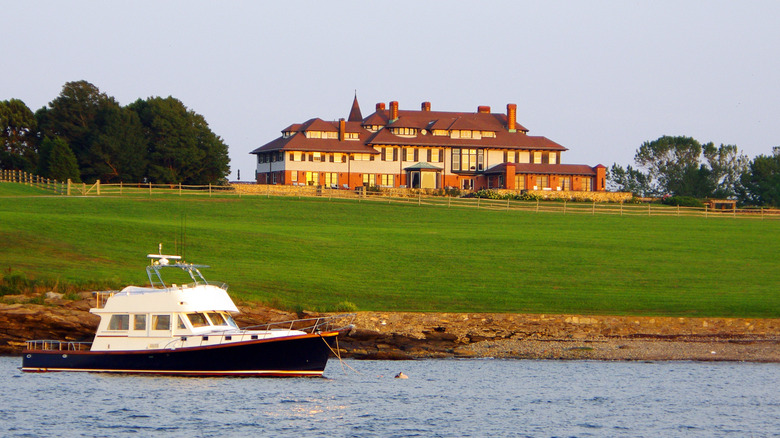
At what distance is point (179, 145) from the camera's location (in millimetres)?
109375

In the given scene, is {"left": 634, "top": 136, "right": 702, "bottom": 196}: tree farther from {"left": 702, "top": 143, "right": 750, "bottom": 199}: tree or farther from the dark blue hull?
the dark blue hull

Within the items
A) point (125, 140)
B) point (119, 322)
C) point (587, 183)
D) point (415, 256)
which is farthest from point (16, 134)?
point (119, 322)

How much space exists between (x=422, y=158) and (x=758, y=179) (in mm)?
56756

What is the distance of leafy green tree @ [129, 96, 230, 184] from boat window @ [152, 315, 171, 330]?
254ft

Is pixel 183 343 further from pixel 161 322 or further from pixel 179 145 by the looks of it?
pixel 179 145

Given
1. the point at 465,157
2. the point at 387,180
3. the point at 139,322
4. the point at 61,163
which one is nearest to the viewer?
the point at 139,322

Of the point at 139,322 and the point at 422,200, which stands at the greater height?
the point at 422,200

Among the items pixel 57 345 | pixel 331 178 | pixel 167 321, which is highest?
pixel 331 178

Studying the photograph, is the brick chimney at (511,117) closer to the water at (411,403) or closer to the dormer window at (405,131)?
the dormer window at (405,131)

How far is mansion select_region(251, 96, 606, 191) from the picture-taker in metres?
110

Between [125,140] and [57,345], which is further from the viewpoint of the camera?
[125,140]

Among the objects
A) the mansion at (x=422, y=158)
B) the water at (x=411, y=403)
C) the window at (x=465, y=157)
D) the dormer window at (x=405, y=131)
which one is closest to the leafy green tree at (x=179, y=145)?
the mansion at (x=422, y=158)

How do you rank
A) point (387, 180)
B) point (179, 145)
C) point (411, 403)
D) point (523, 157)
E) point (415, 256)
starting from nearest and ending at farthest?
1. point (411, 403)
2. point (415, 256)
3. point (179, 145)
4. point (387, 180)
5. point (523, 157)

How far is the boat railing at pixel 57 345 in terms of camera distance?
33.8 meters
